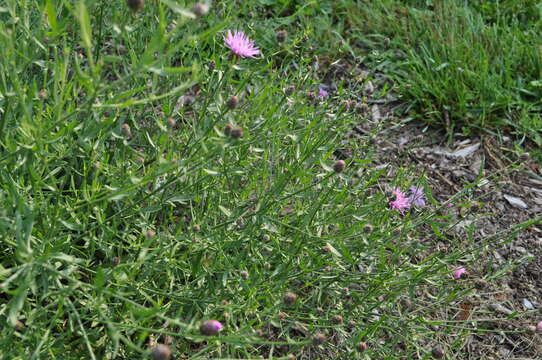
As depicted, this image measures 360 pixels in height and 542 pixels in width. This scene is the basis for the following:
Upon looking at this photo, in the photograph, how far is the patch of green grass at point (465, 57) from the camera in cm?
380

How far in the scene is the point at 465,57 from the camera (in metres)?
3.96

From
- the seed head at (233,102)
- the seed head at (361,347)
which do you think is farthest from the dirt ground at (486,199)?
the seed head at (233,102)

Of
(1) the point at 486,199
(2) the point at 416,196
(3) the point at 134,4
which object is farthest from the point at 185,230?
(1) the point at 486,199

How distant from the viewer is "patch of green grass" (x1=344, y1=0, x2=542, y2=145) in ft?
12.5

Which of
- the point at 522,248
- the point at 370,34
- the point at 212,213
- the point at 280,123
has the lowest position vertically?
the point at 522,248

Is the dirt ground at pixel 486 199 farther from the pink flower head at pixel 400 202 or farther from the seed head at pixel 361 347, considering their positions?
the seed head at pixel 361 347

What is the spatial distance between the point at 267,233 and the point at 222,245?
266mm

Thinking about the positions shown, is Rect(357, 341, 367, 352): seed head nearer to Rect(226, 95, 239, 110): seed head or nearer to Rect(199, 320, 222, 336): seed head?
Rect(199, 320, 222, 336): seed head

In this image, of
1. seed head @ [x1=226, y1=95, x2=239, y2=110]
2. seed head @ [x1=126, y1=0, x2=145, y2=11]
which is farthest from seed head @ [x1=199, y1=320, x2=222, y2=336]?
seed head @ [x1=126, y1=0, x2=145, y2=11]

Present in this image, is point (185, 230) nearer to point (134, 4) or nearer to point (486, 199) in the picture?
point (134, 4)

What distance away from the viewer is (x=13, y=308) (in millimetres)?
1528

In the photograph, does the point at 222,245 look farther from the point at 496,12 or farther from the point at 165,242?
the point at 496,12

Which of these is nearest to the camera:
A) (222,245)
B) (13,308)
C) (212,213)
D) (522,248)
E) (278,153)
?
(13,308)

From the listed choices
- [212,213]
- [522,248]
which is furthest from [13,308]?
[522,248]
